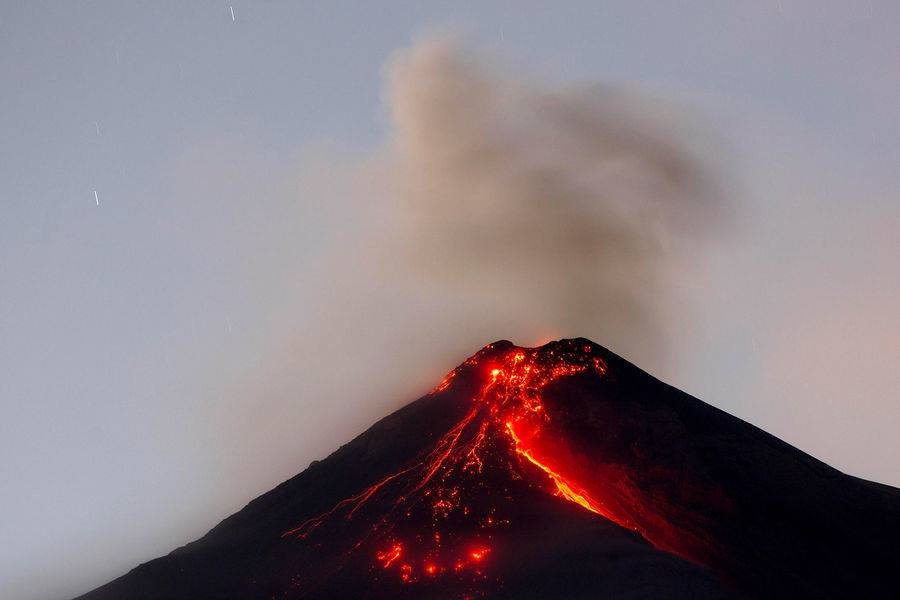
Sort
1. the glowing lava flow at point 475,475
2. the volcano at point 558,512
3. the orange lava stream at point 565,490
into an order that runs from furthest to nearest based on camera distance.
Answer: the orange lava stream at point 565,490 → the glowing lava flow at point 475,475 → the volcano at point 558,512

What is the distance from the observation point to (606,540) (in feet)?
71.7

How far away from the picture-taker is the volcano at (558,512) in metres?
22.4

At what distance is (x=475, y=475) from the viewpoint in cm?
2670

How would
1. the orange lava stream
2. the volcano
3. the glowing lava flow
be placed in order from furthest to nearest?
the orange lava stream, the glowing lava flow, the volcano

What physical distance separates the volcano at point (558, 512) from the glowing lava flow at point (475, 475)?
0.21 feet

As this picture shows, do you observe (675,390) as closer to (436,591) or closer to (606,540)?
(606,540)

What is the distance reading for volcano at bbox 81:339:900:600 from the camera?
73.4 ft

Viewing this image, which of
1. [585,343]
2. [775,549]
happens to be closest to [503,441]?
[585,343]

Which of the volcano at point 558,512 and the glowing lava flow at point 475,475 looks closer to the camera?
the volcano at point 558,512

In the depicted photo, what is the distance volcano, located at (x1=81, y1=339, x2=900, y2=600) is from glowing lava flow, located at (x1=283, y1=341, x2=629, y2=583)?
0.21ft

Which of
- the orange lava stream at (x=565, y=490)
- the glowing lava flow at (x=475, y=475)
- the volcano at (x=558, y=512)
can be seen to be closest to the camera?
the volcano at (x=558, y=512)

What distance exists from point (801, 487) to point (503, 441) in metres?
8.94

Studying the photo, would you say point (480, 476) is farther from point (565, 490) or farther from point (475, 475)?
point (565, 490)

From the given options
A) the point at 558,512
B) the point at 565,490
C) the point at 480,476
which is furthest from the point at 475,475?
the point at 558,512
